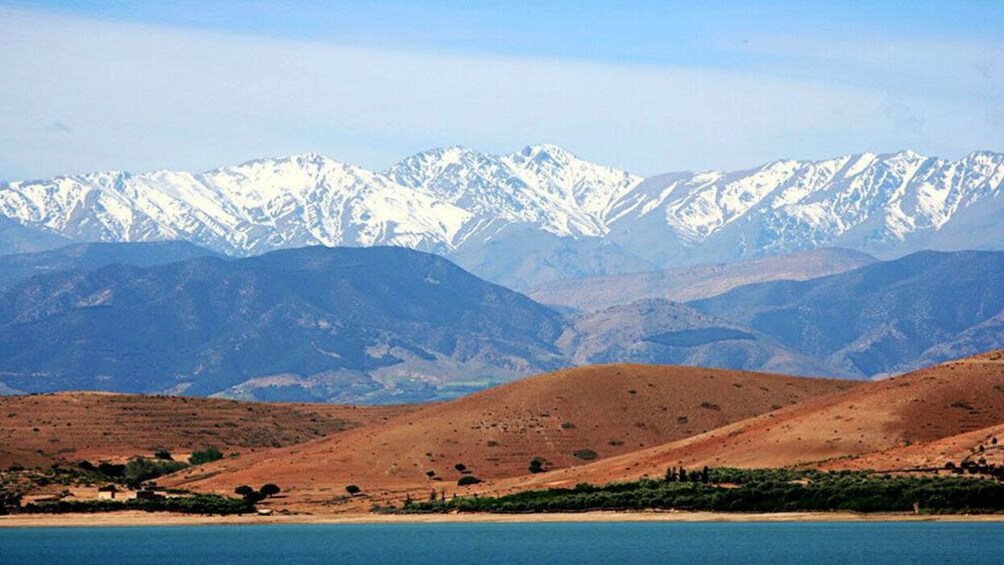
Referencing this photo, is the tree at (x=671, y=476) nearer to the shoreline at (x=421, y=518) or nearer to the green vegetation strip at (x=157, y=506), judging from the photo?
the shoreline at (x=421, y=518)

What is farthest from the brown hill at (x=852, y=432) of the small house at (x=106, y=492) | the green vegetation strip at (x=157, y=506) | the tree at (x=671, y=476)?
the small house at (x=106, y=492)

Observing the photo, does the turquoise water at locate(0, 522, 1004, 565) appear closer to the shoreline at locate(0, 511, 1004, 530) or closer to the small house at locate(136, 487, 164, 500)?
the shoreline at locate(0, 511, 1004, 530)

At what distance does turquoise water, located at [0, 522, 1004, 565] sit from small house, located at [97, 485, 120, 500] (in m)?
6.42

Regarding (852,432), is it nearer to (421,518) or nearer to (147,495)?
(421,518)

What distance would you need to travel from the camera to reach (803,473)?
162 meters

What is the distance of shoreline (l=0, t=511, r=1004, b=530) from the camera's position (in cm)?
14550

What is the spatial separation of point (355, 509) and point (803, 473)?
134ft

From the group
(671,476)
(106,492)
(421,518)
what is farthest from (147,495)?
(671,476)

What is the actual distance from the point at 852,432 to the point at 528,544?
205ft

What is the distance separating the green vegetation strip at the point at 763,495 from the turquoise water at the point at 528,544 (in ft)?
17.4

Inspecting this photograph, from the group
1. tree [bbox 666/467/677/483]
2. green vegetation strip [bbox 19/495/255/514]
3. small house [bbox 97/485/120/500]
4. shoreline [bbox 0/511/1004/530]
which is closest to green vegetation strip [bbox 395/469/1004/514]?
tree [bbox 666/467/677/483]

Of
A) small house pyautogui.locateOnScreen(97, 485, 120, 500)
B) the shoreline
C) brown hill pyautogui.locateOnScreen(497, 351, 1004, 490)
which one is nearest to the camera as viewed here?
the shoreline

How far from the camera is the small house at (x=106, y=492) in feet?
535

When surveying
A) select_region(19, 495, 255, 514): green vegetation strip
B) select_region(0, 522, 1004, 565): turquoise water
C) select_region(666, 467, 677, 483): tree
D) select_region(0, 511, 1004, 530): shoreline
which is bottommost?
select_region(0, 522, 1004, 565): turquoise water
